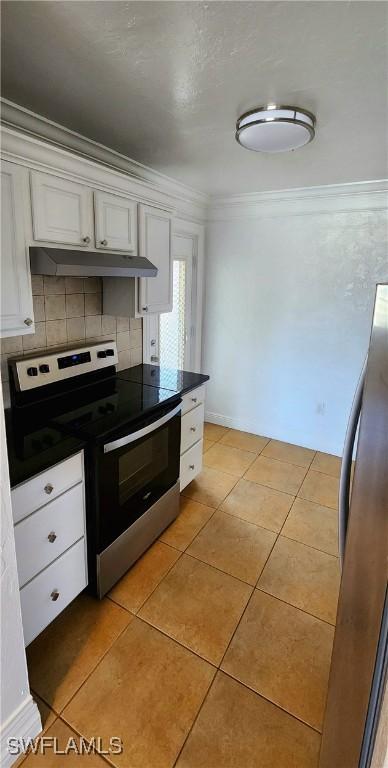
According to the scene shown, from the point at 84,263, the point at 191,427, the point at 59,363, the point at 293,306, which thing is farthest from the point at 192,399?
the point at 293,306

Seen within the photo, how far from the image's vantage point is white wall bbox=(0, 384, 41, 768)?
3.49 ft

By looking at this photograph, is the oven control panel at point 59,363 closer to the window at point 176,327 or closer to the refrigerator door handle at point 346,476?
the window at point 176,327

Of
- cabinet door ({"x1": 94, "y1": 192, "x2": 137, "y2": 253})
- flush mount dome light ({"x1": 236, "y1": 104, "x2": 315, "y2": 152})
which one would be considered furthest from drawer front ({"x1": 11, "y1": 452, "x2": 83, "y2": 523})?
flush mount dome light ({"x1": 236, "y1": 104, "x2": 315, "y2": 152})

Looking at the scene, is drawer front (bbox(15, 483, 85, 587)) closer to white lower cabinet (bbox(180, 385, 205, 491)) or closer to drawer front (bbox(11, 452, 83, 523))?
drawer front (bbox(11, 452, 83, 523))

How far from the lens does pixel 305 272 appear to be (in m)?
3.14

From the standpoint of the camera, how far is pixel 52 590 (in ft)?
5.06

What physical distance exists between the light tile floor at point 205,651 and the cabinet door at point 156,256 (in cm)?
143

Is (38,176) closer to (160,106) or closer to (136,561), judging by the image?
(160,106)

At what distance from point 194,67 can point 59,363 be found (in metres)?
1.45

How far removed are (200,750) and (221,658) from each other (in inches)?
13.1

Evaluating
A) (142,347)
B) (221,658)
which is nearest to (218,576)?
(221,658)

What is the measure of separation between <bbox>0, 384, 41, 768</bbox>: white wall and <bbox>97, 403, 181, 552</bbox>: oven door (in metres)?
0.56

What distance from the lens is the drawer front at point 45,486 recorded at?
132 centimetres

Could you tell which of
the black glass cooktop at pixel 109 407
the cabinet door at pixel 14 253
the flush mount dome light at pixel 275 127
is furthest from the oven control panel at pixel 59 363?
the flush mount dome light at pixel 275 127
